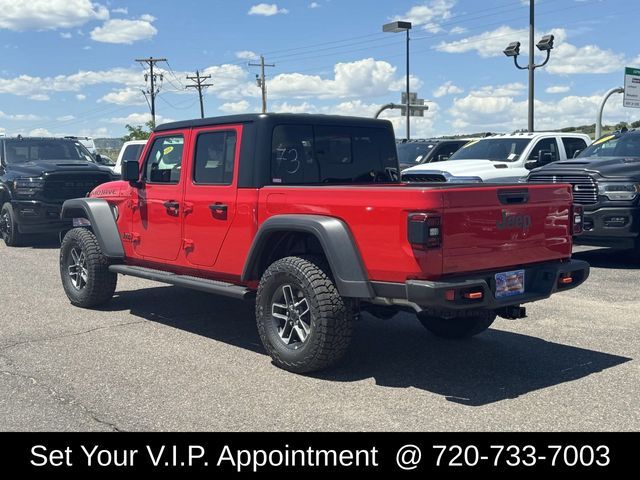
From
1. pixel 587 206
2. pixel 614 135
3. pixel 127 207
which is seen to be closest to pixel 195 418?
pixel 127 207

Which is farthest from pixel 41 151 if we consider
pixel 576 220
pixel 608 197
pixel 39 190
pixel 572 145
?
pixel 576 220

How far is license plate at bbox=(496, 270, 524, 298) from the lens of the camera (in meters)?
5.11

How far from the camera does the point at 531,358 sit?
19.5 feet

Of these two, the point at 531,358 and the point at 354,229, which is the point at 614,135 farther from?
the point at 354,229

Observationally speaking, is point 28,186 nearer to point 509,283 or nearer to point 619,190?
point 619,190

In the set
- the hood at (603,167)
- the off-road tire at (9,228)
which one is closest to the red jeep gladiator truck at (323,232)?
the hood at (603,167)

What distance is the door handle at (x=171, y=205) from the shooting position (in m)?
6.69

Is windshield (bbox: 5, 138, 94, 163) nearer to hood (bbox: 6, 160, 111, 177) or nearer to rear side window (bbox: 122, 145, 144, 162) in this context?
hood (bbox: 6, 160, 111, 177)

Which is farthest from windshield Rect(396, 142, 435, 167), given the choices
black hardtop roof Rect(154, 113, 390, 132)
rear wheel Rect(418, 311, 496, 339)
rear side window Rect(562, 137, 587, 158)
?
rear wheel Rect(418, 311, 496, 339)

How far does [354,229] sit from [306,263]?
516 millimetres

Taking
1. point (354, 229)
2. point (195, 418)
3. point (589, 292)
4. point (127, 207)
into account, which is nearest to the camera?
point (195, 418)

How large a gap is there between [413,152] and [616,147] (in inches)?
288

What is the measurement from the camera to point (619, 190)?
406 inches

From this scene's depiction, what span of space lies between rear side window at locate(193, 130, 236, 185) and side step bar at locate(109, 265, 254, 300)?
84 cm
